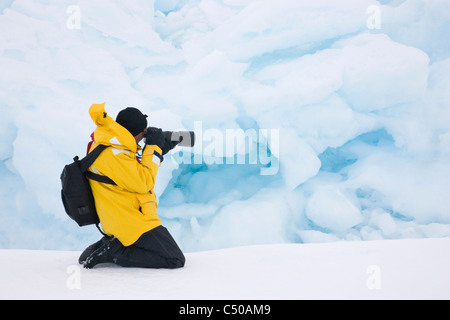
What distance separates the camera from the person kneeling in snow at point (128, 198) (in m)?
1.87

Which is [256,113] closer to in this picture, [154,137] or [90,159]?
[154,137]

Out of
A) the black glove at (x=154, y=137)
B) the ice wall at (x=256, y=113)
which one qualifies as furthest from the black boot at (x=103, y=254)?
the ice wall at (x=256, y=113)

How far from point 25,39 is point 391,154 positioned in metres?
4.50

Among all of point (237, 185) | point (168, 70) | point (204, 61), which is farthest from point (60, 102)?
point (237, 185)

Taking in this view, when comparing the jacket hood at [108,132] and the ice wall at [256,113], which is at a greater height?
the ice wall at [256,113]

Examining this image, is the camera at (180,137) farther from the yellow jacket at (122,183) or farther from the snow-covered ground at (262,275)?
the snow-covered ground at (262,275)

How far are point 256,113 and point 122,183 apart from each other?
291 centimetres

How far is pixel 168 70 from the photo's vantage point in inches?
203

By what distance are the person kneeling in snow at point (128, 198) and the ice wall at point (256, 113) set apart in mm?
2372

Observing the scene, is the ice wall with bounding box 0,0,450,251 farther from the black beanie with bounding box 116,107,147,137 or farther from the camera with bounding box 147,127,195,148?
the black beanie with bounding box 116,107,147,137

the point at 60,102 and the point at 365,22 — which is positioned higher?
the point at 365,22

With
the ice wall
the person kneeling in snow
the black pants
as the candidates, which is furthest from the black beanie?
the ice wall

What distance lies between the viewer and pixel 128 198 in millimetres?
A: 1941
